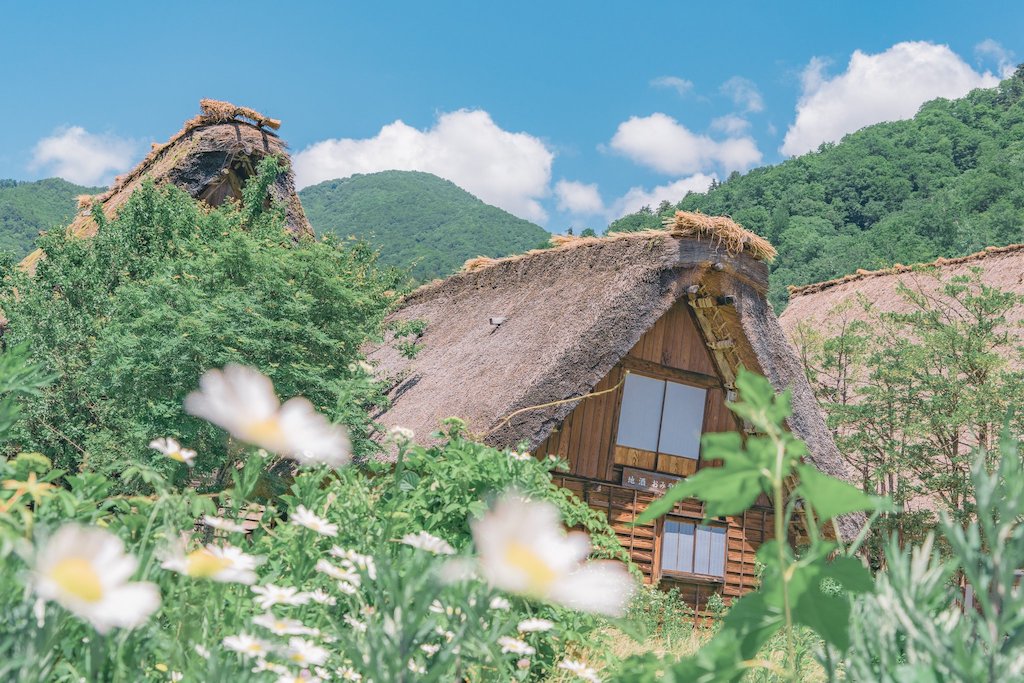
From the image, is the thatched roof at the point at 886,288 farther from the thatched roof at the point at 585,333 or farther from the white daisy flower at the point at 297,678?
the white daisy flower at the point at 297,678

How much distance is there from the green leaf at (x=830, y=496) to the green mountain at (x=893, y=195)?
28840 millimetres

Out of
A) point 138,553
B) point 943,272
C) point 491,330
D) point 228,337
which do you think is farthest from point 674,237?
point 943,272

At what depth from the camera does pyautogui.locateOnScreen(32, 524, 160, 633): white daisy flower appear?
94 cm

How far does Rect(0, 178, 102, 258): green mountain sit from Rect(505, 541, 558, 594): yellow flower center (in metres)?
27.9

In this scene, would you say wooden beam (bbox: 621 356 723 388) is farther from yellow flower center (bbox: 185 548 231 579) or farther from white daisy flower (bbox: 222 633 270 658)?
yellow flower center (bbox: 185 548 231 579)

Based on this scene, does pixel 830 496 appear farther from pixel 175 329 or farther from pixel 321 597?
pixel 175 329

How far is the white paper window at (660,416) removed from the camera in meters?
10.4

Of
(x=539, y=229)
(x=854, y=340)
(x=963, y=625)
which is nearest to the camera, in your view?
(x=963, y=625)

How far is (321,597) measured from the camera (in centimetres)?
166

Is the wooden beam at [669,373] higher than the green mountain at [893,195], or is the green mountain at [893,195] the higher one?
the green mountain at [893,195]

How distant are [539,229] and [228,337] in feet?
139

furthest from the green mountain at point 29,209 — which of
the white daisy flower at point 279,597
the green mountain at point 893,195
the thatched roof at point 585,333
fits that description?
the white daisy flower at point 279,597

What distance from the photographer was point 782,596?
964 mm

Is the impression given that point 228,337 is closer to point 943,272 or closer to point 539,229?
point 943,272
